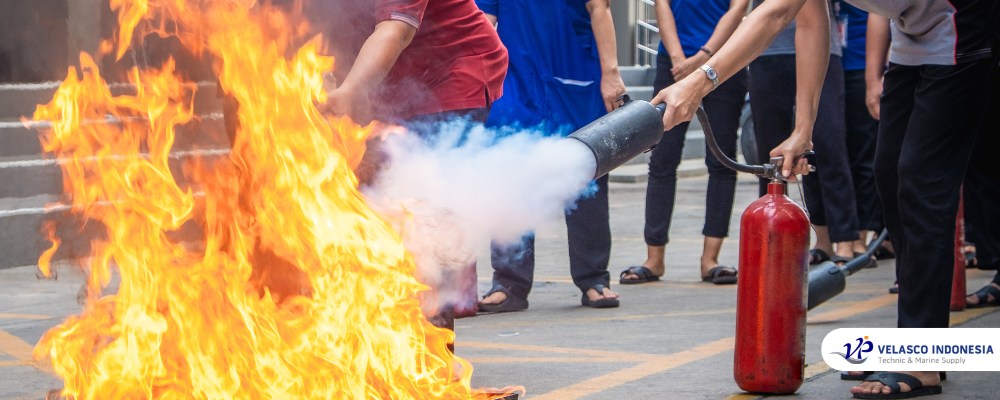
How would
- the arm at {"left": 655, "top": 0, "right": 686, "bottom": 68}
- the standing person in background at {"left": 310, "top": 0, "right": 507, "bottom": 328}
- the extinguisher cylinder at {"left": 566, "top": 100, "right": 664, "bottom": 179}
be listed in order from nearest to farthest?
the extinguisher cylinder at {"left": 566, "top": 100, "right": 664, "bottom": 179}, the standing person in background at {"left": 310, "top": 0, "right": 507, "bottom": 328}, the arm at {"left": 655, "top": 0, "right": 686, "bottom": 68}

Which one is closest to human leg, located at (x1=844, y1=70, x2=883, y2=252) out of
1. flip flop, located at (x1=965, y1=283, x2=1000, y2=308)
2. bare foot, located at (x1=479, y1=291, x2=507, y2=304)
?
flip flop, located at (x1=965, y1=283, x2=1000, y2=308)

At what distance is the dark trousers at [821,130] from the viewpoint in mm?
7613

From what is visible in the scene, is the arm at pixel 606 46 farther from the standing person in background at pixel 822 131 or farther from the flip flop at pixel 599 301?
the standing person in background at pixel 822 131

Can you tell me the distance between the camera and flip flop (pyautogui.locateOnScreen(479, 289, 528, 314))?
21.5 ft

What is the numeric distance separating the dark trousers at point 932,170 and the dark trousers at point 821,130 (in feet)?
9.57

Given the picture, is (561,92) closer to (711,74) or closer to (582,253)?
(582,253)

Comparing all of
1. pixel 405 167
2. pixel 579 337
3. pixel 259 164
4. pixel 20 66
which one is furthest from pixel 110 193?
pixel 20 66

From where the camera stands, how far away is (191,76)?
973 cm

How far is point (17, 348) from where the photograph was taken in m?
5.68

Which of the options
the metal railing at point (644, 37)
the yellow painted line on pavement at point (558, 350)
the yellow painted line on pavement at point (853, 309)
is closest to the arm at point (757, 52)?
the yellow painted line on pavement at point (558, 350)

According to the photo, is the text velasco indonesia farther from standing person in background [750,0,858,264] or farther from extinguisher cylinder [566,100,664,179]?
standing person in background [750,0,858,264]

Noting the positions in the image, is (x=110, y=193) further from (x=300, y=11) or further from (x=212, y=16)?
(x=300, y=11)

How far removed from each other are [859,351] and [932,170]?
673mm

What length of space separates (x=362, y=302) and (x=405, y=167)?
0.63m
